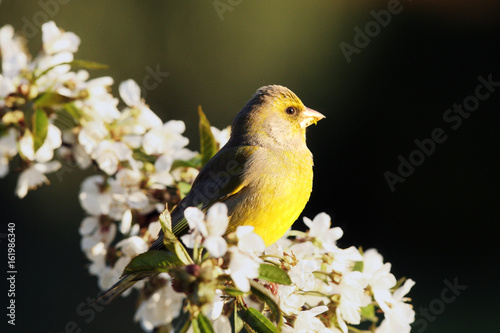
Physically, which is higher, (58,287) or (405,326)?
(405,326)

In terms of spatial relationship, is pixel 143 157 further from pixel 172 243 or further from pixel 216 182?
pixel 172 243

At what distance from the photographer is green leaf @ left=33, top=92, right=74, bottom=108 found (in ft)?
5.78

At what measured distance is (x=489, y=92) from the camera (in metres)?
5.52

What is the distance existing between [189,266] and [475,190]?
4.51m

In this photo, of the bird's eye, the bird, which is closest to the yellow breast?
the bird

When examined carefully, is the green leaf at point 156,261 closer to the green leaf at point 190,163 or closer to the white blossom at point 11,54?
the green leaf at point 190,163

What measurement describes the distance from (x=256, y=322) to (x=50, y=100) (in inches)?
35.5

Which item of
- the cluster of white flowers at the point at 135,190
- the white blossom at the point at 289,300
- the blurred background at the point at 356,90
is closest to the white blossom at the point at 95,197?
the cluster of white flowers at the point at 135,190

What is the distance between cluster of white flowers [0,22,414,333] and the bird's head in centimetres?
36

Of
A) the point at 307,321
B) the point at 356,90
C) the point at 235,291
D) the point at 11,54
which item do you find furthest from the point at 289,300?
the point at 356,90

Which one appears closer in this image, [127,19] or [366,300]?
[366,300]

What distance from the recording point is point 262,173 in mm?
2105

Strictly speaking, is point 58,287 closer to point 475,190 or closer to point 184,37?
point 184,37

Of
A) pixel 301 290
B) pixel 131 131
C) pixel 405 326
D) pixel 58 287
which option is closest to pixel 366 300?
pixel 405 326
